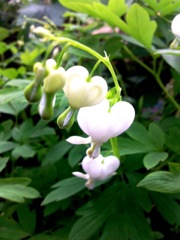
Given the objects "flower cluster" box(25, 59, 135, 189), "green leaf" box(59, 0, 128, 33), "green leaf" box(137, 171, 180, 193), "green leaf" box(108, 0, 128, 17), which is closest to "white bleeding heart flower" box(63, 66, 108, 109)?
"flower cluster" box(25, 59, 135, 189)

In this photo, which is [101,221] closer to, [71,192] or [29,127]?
[71,192]

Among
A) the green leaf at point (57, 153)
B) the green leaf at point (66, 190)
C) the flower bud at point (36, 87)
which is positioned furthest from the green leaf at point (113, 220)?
the flower bud at point (36, 87)

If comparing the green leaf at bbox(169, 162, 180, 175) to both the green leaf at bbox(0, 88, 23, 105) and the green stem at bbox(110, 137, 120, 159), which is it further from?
the green leaf at bbox(0, 88, 23, 105)

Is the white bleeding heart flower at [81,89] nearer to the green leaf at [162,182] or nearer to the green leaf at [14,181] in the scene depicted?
the green leaf at [162,182]

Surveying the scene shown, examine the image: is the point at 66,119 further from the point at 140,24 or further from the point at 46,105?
the point at 140,24

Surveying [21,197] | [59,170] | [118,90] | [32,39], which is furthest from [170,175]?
[32,39]

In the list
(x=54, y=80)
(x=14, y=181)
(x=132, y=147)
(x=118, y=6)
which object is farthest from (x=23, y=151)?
(x=54, y=80)
